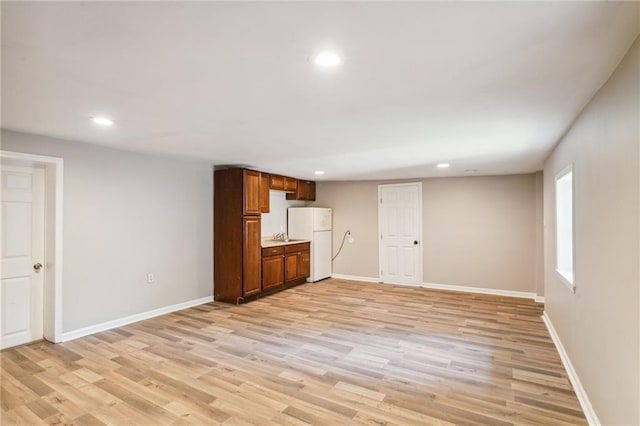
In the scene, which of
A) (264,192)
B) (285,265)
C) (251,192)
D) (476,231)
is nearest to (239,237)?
(251,192)

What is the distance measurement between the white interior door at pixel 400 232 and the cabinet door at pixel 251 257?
278cm

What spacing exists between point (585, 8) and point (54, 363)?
4600mm

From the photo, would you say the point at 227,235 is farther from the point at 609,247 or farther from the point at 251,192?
the point at 609,247

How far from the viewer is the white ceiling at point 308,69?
1335 millimetres

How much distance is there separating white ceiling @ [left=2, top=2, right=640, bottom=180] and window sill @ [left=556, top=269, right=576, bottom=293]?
137 cm

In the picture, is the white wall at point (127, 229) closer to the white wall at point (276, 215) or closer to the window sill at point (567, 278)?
the white wall at point (276, 215)

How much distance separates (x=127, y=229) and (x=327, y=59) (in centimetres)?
375

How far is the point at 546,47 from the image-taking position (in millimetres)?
1578

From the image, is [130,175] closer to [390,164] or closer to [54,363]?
[54,363]

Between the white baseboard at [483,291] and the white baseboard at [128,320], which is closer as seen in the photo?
the white baseboard at [128,320]

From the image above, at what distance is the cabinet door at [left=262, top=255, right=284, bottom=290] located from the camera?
226 inches

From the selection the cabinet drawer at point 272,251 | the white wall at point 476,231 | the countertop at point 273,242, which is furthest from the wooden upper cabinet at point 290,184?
the white wall at point 476,231

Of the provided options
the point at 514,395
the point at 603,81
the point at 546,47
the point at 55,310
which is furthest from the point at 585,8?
the point at 55,310

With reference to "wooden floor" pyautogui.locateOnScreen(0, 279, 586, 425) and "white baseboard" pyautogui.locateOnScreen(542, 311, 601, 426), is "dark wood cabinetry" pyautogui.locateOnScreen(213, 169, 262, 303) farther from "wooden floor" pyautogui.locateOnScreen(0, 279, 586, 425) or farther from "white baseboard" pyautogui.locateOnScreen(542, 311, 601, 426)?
"white baseboard" pyautogui.locateOnScreen(542, 311, 601, 426)
